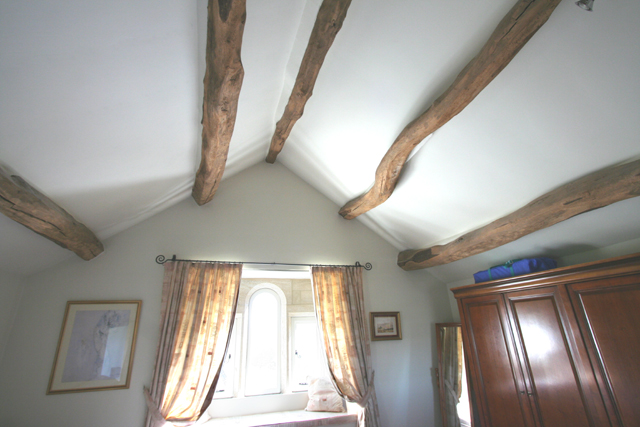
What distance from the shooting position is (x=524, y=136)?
202cm

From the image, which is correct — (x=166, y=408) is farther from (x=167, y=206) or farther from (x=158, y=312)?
(x=167, y=206)

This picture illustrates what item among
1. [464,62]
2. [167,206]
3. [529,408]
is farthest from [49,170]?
[529,408]

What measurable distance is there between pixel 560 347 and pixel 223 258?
2.90 metres

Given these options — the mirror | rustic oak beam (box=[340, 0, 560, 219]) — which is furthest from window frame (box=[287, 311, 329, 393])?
rustic oak beam (box=[340, 0, 560, 219])

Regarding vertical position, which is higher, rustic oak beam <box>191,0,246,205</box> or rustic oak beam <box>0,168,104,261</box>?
rustic oak beam <box>191,0,246,205</box>

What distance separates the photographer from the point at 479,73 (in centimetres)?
168

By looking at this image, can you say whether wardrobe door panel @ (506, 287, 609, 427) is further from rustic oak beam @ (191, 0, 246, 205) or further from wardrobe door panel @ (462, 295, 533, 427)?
rustic oak beam @ (191, 0, 246, 205)

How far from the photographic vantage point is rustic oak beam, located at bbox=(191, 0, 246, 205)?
135 centimetres

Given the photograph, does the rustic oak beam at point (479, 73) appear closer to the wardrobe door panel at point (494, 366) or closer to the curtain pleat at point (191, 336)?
the wardrobe door panel at point (494, 366)

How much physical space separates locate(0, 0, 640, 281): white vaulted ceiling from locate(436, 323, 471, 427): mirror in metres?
1.01

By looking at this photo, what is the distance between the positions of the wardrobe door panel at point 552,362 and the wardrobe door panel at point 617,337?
0.31ft

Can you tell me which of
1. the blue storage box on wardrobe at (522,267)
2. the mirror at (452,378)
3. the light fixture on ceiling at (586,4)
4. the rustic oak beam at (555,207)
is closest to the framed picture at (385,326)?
the mirror at (452,378)

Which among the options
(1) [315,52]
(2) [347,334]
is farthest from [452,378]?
(1) [315,52]

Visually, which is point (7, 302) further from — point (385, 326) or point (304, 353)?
point (385, 326)
